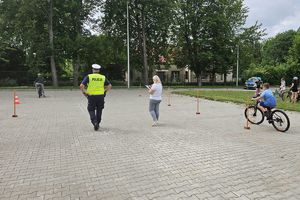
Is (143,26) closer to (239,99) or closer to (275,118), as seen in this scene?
(239,99)

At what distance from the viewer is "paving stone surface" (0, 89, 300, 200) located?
4812mm

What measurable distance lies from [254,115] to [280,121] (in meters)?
1.42

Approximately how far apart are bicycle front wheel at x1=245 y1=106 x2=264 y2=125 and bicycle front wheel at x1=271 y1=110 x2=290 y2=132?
0.77 meters

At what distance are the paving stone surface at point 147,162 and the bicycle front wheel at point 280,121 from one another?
0.28 meters

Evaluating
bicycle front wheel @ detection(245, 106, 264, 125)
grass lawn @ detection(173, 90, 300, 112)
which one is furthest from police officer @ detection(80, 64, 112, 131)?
grass lawn @ detection(173, 90, 300, 112)

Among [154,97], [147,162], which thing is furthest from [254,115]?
[147,162]

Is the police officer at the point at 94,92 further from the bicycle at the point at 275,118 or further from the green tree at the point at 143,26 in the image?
the green tree at the point at 143,26

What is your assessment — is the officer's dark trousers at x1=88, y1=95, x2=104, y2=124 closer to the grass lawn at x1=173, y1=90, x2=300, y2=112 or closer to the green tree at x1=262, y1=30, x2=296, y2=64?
the grass lawn at x1=173, y1=90, x2=300, y2=112

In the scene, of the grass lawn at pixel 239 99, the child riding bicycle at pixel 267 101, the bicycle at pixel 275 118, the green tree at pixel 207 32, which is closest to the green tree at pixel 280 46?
the green tree at pixel 207 32

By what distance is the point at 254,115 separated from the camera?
11.4 metres

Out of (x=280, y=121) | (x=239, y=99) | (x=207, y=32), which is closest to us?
(x=280, y=121)

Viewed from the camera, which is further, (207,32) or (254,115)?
(207,32)

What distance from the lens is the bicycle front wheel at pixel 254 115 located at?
11.2 metres

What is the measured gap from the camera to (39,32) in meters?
43.2
